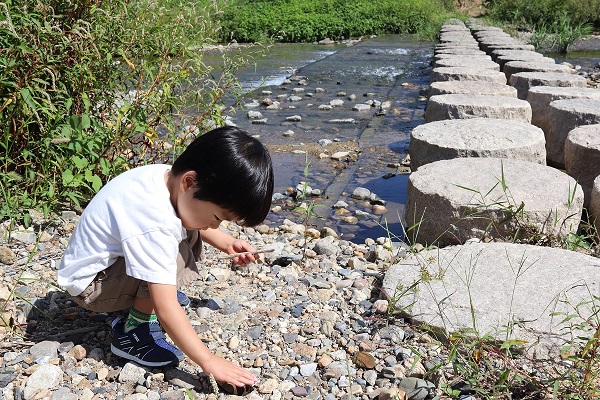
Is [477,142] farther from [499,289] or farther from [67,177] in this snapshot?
[67,177]


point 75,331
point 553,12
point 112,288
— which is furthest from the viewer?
point 553,12

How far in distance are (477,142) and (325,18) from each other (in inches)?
482

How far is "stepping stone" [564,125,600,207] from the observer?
370 cm

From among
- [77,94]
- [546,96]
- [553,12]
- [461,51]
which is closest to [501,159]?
[546,96]

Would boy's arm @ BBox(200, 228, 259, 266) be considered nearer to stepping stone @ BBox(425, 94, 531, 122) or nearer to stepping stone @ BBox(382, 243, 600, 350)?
stepping stone @ BBox(382, 243, 600, 350)

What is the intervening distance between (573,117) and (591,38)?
35.4 feet

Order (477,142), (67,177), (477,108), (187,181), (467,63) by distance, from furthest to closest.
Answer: (467,63)
(477,108)
(477,142)
(67,177)
(187,181)

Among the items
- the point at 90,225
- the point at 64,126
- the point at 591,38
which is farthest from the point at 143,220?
the point at 591,38

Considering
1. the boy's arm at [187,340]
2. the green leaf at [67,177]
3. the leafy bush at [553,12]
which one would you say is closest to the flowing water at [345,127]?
the green leaf at [67,177]

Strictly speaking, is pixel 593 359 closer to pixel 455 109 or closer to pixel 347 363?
pixel 347 363

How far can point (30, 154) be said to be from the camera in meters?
Result: 3.13

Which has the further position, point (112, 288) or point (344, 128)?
point (344, 128)

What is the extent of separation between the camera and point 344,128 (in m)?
6.10

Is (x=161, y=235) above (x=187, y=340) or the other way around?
above
